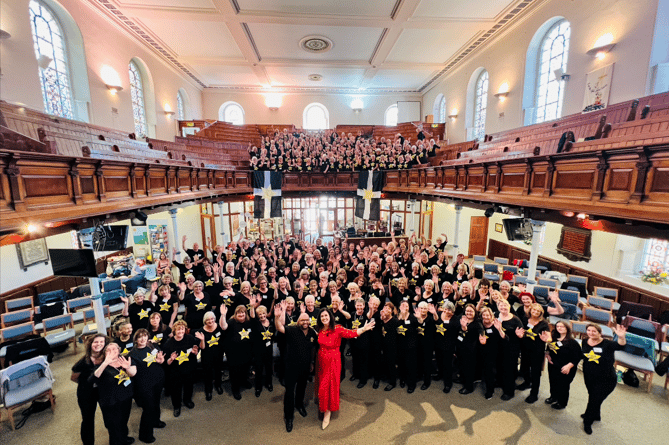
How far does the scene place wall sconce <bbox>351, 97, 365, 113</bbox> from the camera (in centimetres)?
2217

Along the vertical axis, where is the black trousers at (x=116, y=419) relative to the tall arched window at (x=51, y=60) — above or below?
below

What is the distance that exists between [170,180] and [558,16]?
14447mm

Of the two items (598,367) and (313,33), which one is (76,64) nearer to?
(313,33)

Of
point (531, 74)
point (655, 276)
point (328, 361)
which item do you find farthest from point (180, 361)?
point (531, 74)

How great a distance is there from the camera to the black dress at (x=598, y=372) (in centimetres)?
393

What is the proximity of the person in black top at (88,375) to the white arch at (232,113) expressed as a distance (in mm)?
20926

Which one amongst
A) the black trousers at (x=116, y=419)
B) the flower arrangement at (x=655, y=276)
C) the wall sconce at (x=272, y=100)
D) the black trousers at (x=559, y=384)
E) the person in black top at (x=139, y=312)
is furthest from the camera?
the wall sconce at (x=272, y=100)

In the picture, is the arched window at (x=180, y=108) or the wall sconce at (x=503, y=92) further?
the arched window at (x=180, y=108)

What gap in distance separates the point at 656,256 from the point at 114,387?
13.1 m

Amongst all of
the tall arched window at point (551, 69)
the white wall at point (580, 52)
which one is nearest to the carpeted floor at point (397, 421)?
the white wall at point (580, 52)

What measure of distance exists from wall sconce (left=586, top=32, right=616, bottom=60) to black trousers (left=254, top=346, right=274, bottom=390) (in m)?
12.3

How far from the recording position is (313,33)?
13.1 metres

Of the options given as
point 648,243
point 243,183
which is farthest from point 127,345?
point 648,243

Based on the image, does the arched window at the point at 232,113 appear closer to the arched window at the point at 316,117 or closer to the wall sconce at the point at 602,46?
the arched window at the point at 316,117
